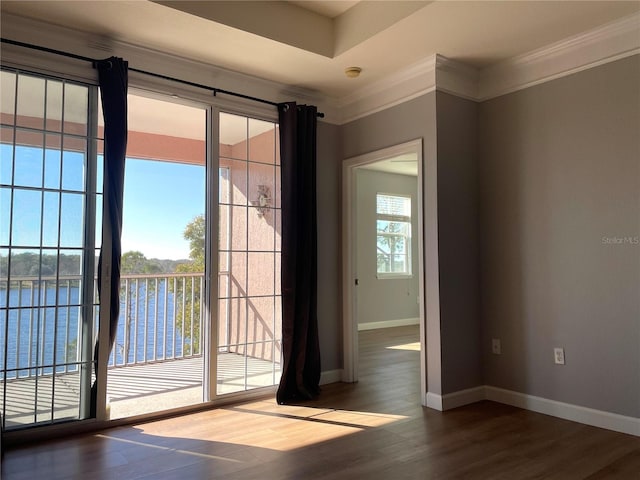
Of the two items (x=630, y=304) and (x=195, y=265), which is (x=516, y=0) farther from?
(x=195, y=265)

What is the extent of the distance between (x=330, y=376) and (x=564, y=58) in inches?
130

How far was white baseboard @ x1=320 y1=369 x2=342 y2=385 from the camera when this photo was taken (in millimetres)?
4199

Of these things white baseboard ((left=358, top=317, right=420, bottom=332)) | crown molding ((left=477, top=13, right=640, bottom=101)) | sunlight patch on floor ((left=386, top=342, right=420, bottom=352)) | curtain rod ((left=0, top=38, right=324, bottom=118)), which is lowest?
sunlight patch on floor ((left=386, top=342, right=420, bottom=352))

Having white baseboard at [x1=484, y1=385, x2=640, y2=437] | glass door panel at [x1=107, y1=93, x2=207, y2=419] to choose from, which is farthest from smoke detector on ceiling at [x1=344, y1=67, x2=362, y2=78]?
white baseboard at [x1=484, y1=385, x2=640, y2=437]

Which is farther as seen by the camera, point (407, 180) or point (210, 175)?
point (407, 180)

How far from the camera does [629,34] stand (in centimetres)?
295

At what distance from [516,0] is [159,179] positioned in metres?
5.03

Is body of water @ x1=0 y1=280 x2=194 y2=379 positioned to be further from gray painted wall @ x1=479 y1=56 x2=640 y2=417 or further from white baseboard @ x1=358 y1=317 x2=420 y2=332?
white baseboard @ x1=358 y1=317 x2=420 y2=332

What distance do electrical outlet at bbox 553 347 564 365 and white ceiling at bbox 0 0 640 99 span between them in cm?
225

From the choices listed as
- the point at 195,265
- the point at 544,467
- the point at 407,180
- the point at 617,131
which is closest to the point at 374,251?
the point at 407,180

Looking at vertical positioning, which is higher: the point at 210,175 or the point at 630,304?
the point at 210,175

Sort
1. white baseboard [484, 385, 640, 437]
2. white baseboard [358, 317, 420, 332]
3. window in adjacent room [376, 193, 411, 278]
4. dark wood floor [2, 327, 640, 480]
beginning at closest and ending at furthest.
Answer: dark wood floor [2, 327, 640, 480] → white baseboard [484, 385, 640, 437] → white baseboard [358, 317, 420, 332] → window in adjacent room [376, 193, 411, 278]

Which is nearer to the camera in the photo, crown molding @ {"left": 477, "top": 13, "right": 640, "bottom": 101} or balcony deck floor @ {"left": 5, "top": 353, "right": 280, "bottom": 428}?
balcony deck floor @ {"left": 5, "top": 353, "right": 280, "bottom": 428}

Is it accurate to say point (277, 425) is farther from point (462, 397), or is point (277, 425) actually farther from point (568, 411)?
point (568, 411)
